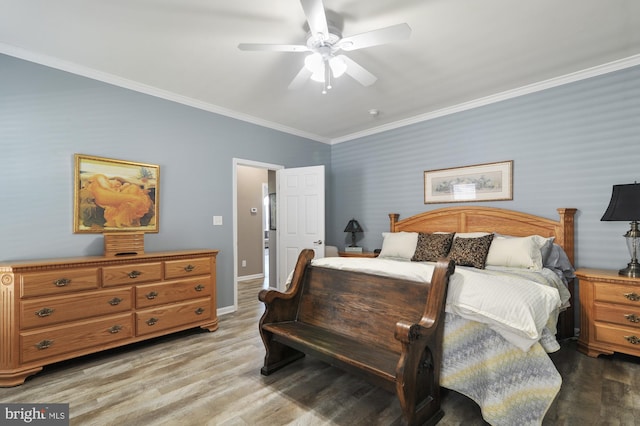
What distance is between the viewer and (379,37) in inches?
77.9

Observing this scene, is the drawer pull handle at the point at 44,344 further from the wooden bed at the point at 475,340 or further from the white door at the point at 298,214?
the white door at the point at 298,214

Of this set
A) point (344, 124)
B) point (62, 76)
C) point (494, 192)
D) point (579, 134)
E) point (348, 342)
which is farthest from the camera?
point (344, 124)

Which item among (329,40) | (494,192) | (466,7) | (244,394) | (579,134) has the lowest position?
(244,394)

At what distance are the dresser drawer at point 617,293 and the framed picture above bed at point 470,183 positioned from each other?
4.01 ft

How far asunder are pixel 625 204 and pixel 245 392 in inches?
133

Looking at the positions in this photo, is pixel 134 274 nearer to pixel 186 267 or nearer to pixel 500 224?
pixel 186 267

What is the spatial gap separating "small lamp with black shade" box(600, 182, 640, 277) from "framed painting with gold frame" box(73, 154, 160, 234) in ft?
14.4

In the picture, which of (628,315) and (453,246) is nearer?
(628,315)

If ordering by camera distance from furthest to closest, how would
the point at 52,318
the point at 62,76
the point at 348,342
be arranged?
the point at 62,76 < the point at 52,318 < the point at 348,342

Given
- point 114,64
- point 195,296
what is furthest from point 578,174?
point 114,64

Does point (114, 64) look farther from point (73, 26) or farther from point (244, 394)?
point (244, 394)

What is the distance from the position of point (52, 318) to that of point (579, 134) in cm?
502

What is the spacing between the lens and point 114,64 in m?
2.81

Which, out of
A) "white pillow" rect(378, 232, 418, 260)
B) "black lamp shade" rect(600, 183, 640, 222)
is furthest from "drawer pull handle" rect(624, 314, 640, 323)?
"white pillow" rect(378, 232, 418, 260)
